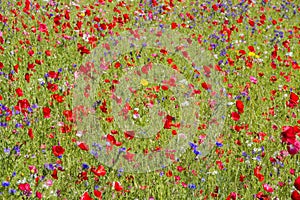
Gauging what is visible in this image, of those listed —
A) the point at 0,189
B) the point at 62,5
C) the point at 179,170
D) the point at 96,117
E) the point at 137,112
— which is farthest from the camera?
the point at 62,5

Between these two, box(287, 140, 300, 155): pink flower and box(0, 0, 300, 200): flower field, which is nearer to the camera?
box(287, 140, 300, 155): pink flower

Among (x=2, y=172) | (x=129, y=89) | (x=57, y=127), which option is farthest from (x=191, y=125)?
(x=2, y=172)

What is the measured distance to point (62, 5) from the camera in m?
6.34

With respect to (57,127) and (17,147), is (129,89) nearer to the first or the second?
(57,127)

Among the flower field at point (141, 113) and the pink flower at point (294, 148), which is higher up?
the pink flower at point (294, 148)

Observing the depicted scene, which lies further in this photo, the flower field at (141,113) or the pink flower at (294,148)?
the flower field at (141,113)

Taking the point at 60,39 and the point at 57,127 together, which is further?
the point at 60,39

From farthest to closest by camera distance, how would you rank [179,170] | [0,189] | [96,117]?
[96,117] < [179,170] < [0,189]

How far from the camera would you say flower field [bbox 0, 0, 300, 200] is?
2955 millimetres

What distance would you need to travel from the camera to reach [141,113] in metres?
4.00

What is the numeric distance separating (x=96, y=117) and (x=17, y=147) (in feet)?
2.94

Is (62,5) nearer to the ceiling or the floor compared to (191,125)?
nearer to the ceiling

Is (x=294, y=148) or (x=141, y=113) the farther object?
(x=141, y=113)

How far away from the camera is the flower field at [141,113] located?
2.96 m
